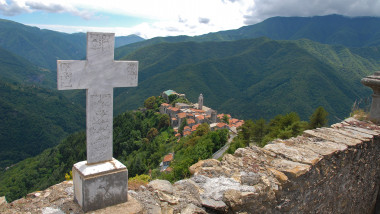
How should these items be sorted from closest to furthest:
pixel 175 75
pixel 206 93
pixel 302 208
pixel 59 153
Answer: pixel 302 208
pixel 59 153
pixel 206 93
pixel 175 75

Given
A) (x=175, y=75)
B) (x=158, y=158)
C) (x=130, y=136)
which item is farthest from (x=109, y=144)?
(x=175, y=75)

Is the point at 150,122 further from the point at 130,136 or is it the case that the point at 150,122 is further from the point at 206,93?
the point at 206,93

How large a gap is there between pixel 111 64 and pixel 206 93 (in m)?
89.4

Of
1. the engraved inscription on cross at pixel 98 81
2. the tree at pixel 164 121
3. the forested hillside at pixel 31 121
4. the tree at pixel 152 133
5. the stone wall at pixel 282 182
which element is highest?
the engraved inscription on cross at pixel 98 81

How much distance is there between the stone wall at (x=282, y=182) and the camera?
2.44 metres

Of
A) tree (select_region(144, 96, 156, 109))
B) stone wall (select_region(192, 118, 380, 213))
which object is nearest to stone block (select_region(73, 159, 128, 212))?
stone wall (select_region(192, 118, 380, 213))

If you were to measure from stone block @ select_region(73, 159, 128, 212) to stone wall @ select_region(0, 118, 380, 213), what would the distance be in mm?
83

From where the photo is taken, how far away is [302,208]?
130 inches

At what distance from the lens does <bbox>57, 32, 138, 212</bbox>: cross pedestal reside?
6.84 feet

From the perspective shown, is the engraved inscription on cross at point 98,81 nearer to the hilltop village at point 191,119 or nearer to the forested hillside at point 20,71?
the hilltop village at point 191,119

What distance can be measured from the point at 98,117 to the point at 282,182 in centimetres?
208

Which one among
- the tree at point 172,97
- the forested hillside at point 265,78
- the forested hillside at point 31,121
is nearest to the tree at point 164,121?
the tree at point 172,97

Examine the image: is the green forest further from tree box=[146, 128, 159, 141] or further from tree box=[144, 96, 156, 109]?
tree box=[144, 96, 156, 109]

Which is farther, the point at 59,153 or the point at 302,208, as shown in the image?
the point at 59,153
